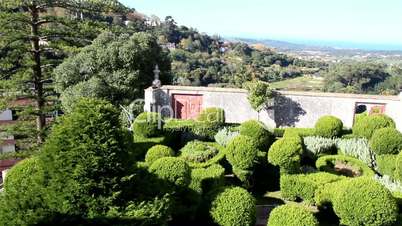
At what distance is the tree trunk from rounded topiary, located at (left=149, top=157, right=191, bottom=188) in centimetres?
702

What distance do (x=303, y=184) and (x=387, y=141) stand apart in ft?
8.46

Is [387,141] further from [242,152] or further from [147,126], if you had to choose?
[147,126]

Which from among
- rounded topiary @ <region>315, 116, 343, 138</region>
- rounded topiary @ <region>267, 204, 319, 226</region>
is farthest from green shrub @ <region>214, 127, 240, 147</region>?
rounded topiary @ <region>267, 204, 319, 226</region>

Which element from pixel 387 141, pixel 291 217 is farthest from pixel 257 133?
pixel 291 217

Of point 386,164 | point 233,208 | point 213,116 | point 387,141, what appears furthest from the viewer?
point 213,116

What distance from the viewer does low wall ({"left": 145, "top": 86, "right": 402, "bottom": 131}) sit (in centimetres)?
1399

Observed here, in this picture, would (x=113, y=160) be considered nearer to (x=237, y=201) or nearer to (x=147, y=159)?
(x=237, y=201)

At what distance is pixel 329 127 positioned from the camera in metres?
11.7

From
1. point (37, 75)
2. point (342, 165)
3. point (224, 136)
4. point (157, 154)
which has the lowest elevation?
point (342, 165)

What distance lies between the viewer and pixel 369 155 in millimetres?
10617

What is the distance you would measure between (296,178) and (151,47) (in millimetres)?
12154

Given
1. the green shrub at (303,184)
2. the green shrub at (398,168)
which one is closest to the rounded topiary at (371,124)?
the green shrub at (398,168)

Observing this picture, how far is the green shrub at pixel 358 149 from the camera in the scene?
10.7m

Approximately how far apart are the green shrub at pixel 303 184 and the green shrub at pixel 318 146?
82.5 inches
